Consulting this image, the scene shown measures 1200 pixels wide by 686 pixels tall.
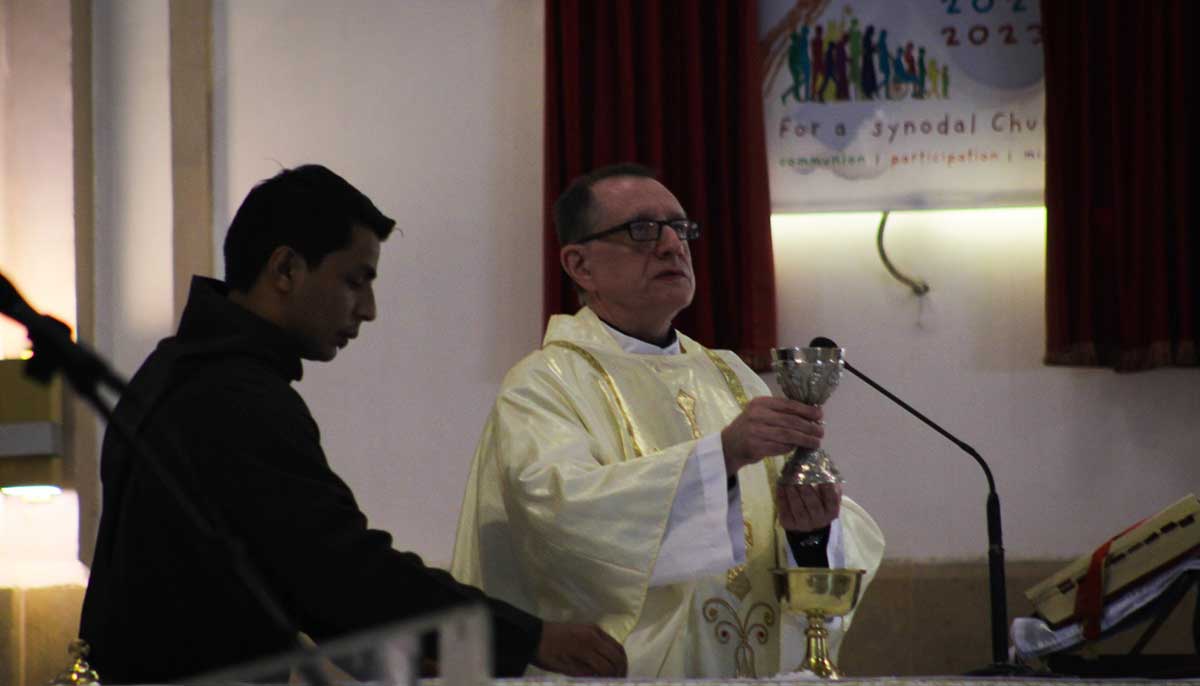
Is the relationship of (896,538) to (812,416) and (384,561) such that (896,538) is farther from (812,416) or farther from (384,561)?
(384,561)

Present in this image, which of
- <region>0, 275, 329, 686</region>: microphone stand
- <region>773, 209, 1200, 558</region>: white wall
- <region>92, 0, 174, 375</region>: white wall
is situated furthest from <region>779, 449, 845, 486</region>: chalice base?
<region>92, 0, 174, 375</region>: white wall

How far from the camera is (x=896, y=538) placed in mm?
5285

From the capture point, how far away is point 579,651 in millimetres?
2848

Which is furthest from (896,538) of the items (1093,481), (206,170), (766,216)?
(206,170)

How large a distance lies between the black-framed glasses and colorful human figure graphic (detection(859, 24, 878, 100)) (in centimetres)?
195

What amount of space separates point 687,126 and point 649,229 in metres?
1.78

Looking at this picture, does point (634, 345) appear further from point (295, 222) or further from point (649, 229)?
point (295, 222)

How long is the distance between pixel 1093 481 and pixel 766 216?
1.36 m

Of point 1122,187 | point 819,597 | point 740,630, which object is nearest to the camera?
point 819,597

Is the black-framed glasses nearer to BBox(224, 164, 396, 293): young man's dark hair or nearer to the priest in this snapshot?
the priest

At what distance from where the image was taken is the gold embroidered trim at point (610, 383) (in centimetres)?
345

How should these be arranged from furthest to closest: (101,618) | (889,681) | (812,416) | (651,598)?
(651,598)
(812,416)
(101,618)
(889,681)

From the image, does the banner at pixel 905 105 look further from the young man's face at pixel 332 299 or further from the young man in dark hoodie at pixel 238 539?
the young man in dark hoodie at pixel 238 539

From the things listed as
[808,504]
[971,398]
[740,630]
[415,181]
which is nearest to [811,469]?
[808,504]
